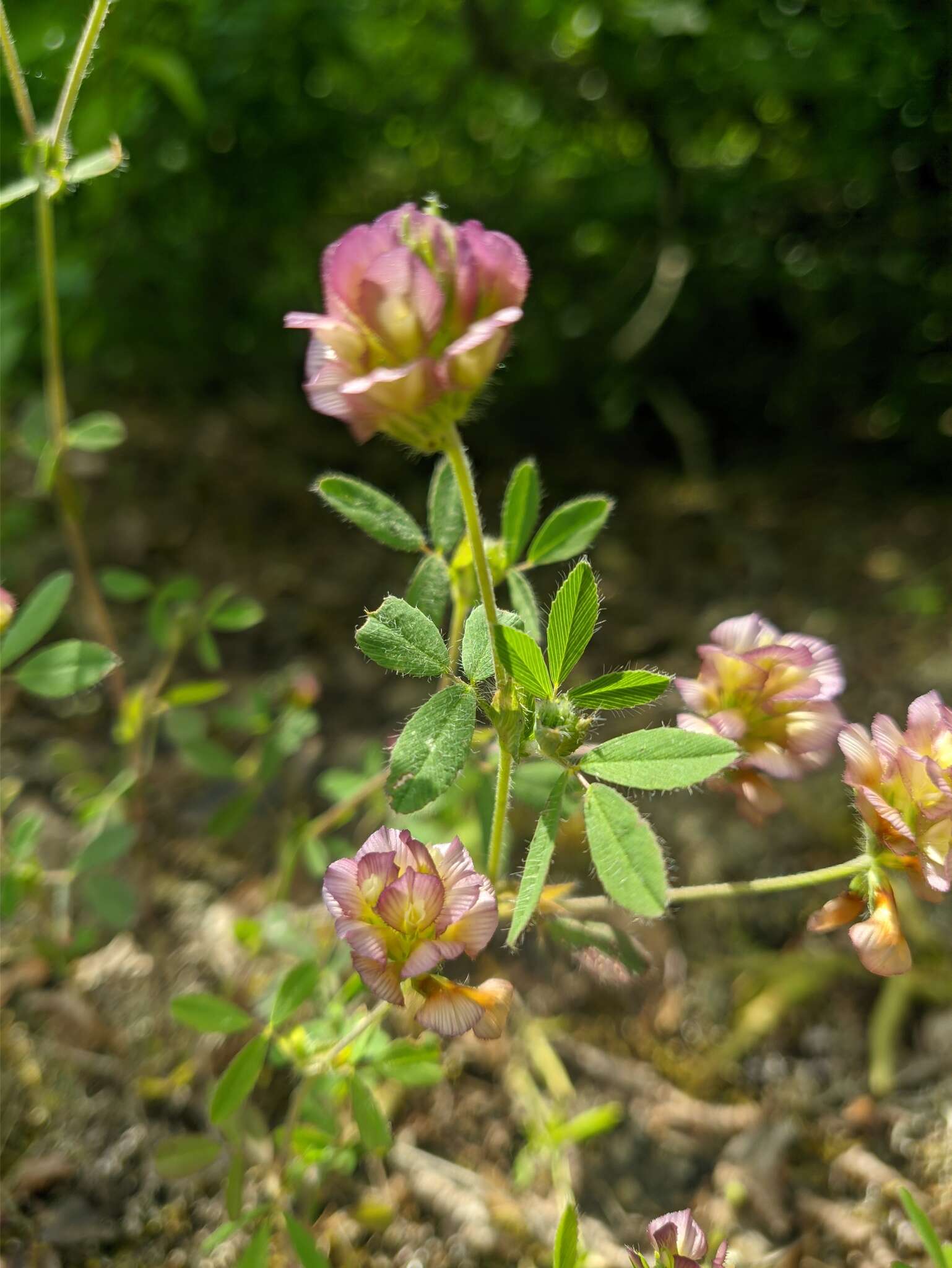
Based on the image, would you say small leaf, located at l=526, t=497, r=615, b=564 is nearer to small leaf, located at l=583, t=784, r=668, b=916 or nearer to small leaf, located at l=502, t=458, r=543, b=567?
small leaf, located at l=502, t=458, r=543, b=567

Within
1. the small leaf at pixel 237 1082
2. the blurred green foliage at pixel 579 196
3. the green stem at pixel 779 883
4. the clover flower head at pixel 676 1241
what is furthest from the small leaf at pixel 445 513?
the blurred green foliage at pixel 579 196

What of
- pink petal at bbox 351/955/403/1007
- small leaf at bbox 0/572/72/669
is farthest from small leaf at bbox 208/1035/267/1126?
small leaf at bbox 0/572/72/669

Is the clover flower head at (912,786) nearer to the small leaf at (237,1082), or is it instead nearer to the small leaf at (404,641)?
the small leaf at (404,641)

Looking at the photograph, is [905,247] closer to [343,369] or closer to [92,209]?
[92,209]

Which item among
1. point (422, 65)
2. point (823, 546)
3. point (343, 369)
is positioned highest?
point (422, 65)

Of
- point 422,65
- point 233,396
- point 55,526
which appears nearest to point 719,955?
point 55,526

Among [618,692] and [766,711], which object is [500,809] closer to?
[618,692]
